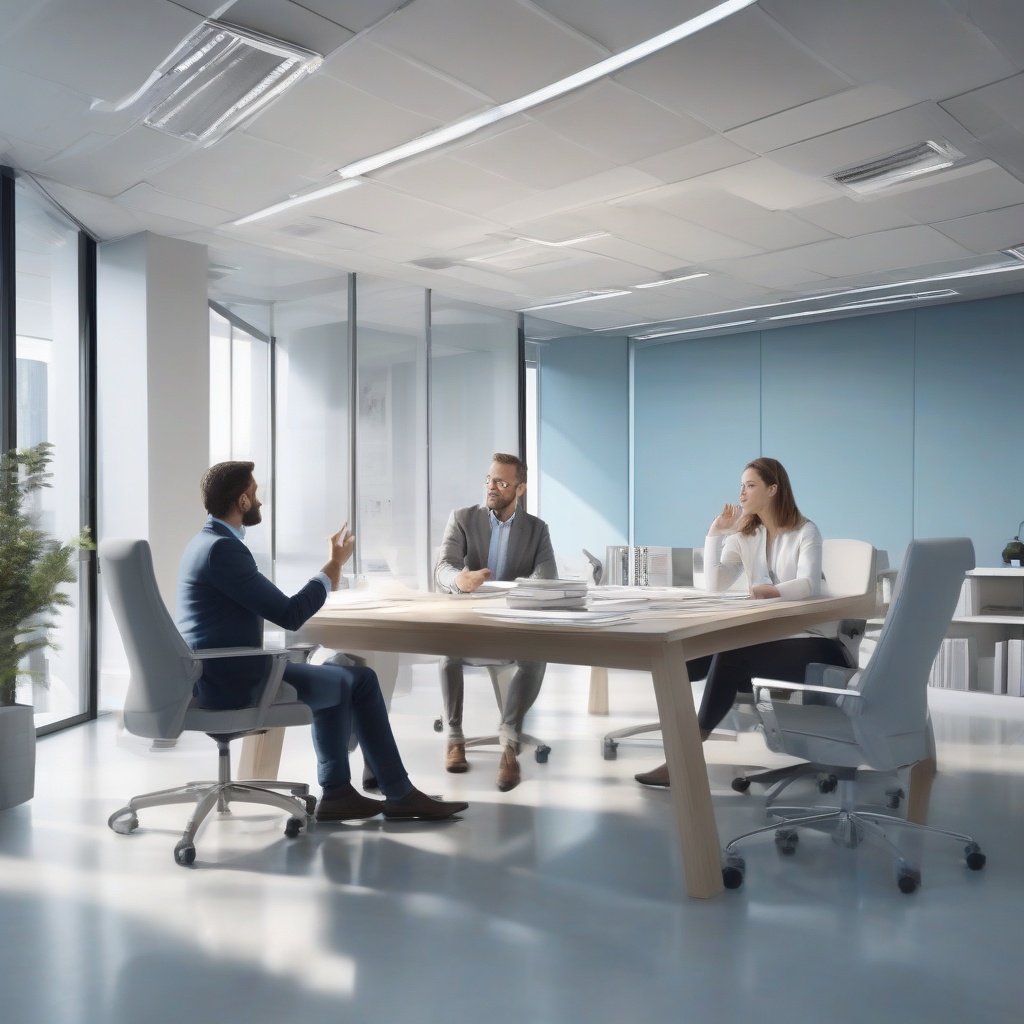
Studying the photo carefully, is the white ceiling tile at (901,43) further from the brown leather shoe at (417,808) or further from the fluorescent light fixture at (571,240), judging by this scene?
the brown leather shoe at (417,808)

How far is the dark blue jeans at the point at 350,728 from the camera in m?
3.38

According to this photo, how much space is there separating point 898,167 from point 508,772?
330cm

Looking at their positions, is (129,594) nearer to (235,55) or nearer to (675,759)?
(675,759)

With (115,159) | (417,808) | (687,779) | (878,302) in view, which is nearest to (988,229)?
(878,302)

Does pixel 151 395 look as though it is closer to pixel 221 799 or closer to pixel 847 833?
pixel 221 799

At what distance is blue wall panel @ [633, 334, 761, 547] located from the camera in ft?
28.5

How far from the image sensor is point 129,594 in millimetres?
3041

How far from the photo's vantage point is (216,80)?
12.0 ft

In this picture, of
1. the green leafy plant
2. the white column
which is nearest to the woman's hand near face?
the green leafy plant

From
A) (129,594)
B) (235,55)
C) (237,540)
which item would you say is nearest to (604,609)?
→ (237,540)

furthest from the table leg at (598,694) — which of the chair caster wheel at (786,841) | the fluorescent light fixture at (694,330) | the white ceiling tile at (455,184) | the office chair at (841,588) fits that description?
the fluorescent light fixture at (694,330)

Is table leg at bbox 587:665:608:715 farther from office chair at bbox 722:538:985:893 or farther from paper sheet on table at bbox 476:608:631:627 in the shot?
office chair at bbox 722:538:985:893

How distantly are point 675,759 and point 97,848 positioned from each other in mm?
1934

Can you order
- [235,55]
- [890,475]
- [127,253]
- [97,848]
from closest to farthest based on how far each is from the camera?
[97,848] → [235,55] → [127,253] → [890,475]
